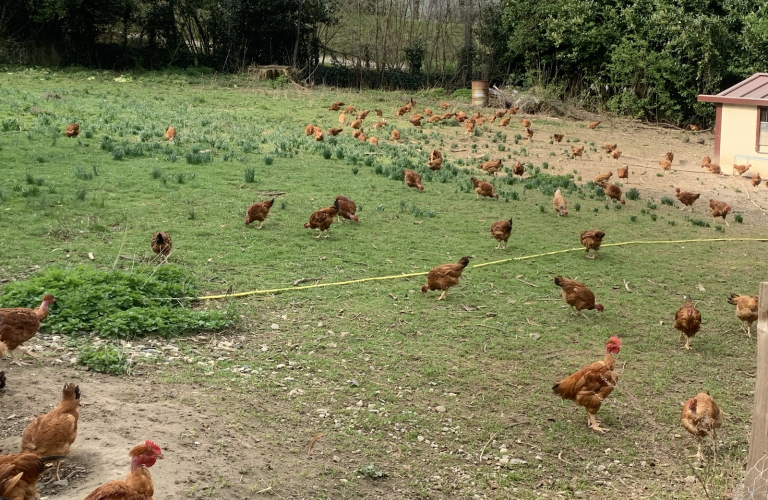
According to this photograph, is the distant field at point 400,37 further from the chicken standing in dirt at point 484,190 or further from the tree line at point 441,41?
the chicken standing in dirt at point 484,190

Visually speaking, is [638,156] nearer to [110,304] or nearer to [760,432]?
[110,304]

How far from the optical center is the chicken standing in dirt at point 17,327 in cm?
640

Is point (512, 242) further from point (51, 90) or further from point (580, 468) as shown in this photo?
point (51, 90)

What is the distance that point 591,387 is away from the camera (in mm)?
6773

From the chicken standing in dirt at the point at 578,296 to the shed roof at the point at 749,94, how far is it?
37.6 feet

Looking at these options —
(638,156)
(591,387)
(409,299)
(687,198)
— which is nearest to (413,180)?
(687,198)

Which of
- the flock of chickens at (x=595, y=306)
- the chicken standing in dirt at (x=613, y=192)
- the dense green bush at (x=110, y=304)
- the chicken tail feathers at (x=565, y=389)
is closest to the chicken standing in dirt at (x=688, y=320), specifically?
the flock of chickens at (x=595, y=306)

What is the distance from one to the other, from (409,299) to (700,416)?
3718 millimetres

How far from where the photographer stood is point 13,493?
449cm

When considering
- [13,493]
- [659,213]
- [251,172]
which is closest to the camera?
[13,493]

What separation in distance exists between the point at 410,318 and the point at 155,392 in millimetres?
3134

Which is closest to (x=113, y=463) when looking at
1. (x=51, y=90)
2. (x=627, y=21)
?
(x=51, y=90)

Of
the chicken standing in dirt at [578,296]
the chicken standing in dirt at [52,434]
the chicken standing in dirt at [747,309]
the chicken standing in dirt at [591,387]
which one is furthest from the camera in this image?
the chicken standing in dirt at [578,296]

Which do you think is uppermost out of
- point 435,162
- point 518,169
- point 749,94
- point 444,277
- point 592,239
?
point 749,94
